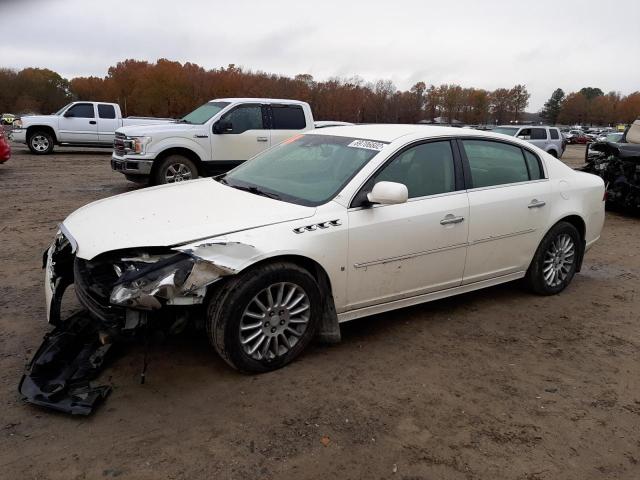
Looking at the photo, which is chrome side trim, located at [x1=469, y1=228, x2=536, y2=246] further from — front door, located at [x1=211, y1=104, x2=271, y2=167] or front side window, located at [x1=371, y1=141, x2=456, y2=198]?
front door, located at [x1=211, y1=104, x2=271, y2=167]

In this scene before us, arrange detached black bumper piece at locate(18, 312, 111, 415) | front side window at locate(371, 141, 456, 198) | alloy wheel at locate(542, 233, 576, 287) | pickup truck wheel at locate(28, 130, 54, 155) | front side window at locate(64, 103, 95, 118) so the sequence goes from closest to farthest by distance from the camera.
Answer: detached black bumper piece at locate(18, 312, 111, 415) → front side window at locate(371, 141, 456, 198) → alloy wheel at locate(542, 233, 576, 287) → front side window at locate(64, 103, 95, 118) → pickup truck wheel at locate(28, 130, 54, 155)

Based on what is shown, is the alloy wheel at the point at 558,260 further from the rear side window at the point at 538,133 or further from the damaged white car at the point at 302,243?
the rear side window at the point at 538,133

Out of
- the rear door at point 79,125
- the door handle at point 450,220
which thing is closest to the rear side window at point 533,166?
the door handle at point 450,220

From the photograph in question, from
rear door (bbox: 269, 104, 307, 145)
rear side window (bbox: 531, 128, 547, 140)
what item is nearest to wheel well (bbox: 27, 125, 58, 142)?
rear door (bbox: 269, 104, 307, 145)

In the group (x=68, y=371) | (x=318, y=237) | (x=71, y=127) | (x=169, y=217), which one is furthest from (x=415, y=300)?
(x=71, y=127)

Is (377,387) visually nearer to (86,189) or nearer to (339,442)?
(339,442)

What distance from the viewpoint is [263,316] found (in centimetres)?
339

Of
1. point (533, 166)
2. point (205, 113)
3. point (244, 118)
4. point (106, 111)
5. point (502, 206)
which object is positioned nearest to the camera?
point (502, 206)

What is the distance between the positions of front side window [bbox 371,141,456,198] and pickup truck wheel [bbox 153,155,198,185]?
635 centimetres

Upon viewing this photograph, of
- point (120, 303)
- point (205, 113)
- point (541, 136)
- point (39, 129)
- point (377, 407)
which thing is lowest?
point (377, 407)

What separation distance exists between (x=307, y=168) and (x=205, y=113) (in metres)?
6.87

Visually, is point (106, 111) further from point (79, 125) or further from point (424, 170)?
point (424, 170)

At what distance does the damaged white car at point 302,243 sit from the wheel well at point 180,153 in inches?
216

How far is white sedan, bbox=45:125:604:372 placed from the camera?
318 cm
